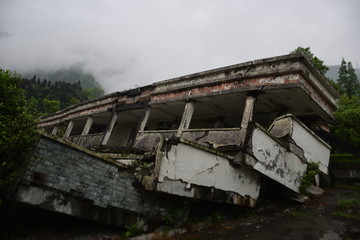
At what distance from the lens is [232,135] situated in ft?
23.4

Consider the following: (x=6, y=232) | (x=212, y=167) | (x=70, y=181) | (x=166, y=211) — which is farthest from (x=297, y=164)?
(x=6, y=232)

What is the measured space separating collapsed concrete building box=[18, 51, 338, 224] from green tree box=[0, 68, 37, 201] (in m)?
0.31

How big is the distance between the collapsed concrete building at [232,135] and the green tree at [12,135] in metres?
0.31

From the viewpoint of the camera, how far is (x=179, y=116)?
41.0 ft

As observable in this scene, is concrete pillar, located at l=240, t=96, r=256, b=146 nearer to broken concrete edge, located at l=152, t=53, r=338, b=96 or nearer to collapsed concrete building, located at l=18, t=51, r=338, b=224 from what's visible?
collapsed concrete building, located at l=18, t=51, r=338, b=224

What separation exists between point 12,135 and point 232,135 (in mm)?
5491

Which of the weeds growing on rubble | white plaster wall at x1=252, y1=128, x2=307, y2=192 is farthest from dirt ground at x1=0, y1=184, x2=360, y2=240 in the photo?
white plaster wall at x1=252, y1=128, x2=307, y2=192

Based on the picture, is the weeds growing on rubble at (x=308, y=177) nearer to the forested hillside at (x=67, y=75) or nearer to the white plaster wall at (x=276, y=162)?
the white plaster wall at (x=276, y=162)

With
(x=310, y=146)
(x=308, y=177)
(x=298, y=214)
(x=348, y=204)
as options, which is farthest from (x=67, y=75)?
(x=348, y=204)

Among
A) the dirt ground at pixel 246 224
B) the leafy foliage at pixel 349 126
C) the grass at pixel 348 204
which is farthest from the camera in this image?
the leafy foliage at pixel 349 126

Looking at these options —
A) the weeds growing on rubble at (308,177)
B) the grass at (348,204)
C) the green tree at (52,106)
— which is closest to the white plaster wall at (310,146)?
the weeds growing on rubble at (308,177)

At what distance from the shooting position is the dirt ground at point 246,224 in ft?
14.8

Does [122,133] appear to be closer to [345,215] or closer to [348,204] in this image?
[348,204]

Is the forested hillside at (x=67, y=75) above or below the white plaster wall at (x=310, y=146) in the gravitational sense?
above
